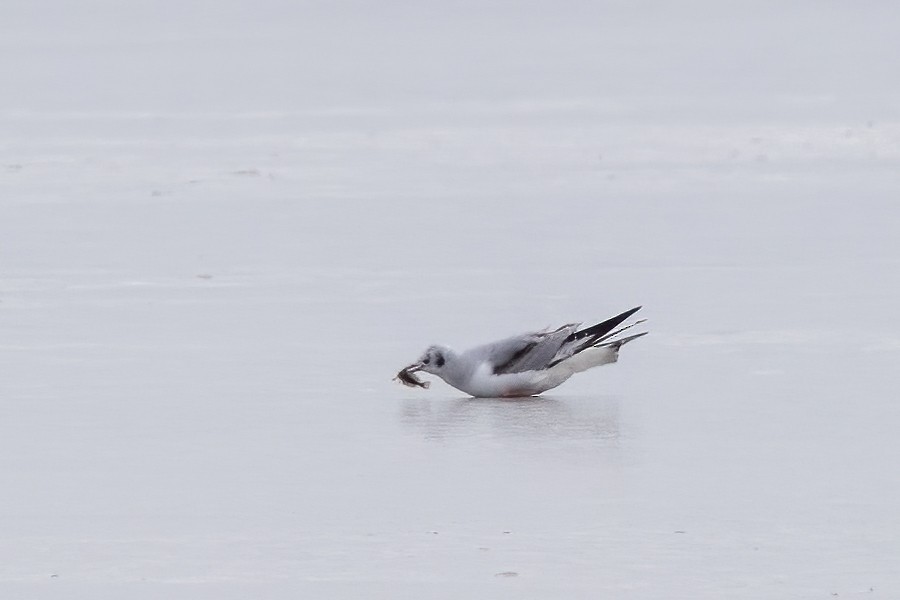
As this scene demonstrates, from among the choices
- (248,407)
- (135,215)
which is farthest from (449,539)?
(135,215)

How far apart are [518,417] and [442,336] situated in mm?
1754

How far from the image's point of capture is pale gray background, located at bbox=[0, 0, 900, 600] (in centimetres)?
625

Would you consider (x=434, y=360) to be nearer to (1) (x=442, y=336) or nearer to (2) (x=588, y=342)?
(2) (x=588, y=342)

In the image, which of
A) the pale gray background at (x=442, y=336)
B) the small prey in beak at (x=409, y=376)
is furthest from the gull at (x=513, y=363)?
the pale gray background at (x=442, y=336)

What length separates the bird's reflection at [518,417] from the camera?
815 cm

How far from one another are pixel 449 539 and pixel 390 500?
569 mm

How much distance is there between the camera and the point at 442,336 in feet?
33.7

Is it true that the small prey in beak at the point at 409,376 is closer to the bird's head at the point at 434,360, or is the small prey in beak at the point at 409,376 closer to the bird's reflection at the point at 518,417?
the bird's head at the point at 434,360

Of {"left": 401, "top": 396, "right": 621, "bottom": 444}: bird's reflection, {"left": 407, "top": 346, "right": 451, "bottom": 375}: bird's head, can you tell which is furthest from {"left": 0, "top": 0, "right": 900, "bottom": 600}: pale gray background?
{"left": 407, "top": 346, "right": 451, "bottom": 375}: bird's head

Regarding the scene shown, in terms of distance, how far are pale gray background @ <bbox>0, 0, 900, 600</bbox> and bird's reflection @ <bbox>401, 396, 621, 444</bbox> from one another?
27 millimetres

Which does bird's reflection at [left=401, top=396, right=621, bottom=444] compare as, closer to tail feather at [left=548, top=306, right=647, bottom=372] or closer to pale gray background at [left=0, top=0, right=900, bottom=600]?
pale gray background at [left=0, top=0, right=900, bottom=600]

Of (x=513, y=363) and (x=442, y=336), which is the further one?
(x=442, y=336)

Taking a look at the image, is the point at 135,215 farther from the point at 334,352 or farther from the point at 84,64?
the point at 84,64

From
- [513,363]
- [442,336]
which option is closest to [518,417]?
[513,363]
